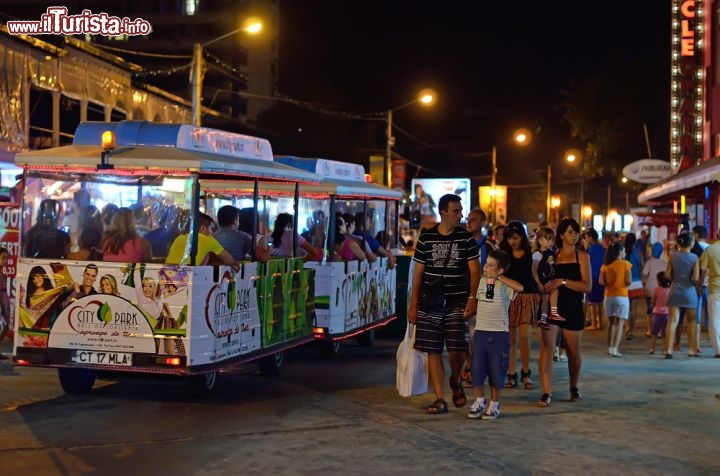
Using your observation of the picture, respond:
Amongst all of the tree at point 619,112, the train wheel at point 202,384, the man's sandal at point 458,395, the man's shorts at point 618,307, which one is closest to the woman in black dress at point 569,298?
the man's sandal at point 458,395

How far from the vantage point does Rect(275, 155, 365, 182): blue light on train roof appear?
1261 cm

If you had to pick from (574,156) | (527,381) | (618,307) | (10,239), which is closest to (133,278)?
(527,381)

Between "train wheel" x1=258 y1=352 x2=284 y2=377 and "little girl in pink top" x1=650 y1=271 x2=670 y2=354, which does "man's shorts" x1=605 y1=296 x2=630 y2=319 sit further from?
"train wheel" x1=258 y1=352 x2=284 y2=377

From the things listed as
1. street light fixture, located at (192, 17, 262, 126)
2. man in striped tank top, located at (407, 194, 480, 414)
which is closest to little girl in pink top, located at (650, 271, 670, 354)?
man in striped tank top, located at (407, 194, 480, 414)

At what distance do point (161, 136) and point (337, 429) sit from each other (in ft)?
10.9

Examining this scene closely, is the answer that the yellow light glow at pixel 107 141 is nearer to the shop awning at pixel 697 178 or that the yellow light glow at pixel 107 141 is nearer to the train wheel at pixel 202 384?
the train wheel at pixel 202 384

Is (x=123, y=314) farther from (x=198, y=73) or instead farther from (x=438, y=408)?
(x=198, y=73)

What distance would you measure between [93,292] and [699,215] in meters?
19.0

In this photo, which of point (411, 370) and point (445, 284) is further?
point (411, 370)

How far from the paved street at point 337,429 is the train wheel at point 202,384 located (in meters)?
0.13

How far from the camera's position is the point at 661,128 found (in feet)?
131

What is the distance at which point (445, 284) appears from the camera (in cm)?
869

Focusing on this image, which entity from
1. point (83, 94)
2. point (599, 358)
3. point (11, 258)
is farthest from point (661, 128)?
point (11, 258)

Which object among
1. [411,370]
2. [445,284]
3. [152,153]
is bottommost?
[411,370]
